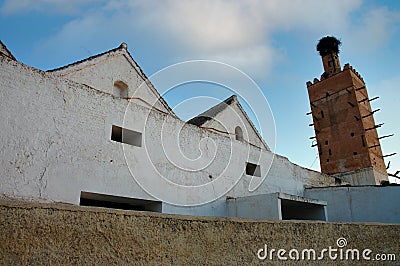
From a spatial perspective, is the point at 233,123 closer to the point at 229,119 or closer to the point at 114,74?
the point at 229,119

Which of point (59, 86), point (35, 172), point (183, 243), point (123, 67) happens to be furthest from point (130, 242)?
point (123, 67)

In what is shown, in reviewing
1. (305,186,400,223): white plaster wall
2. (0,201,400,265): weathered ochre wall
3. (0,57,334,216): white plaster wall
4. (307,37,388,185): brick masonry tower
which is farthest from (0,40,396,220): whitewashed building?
(307,37,388,185): brick masonry tower

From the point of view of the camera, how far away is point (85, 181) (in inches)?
334

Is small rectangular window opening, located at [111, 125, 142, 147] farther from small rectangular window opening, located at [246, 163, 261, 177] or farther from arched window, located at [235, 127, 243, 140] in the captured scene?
arched window, located at [235, 127, 243, 140]

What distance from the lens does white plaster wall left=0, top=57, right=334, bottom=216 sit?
760cm

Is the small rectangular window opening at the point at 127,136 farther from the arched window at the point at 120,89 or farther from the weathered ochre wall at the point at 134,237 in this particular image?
the weathered ochre wall at the point at 134,237

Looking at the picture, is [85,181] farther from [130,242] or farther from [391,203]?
[391,203]

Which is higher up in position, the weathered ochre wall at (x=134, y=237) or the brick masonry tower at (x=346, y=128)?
the brick masonry tower at (x=346, y=128)

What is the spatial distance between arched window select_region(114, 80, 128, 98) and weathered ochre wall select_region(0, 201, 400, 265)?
1077 cm

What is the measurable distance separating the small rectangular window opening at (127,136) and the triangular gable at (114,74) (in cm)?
345

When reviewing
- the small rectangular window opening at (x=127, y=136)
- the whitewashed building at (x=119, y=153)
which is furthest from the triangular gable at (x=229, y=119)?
the small rectangular window opening at (x=127, y=136)

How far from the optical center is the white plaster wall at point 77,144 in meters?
7.60

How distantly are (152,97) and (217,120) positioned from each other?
124 inches

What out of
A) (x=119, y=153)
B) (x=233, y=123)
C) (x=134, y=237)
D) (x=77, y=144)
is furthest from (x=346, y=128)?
(x=134, y=237)
